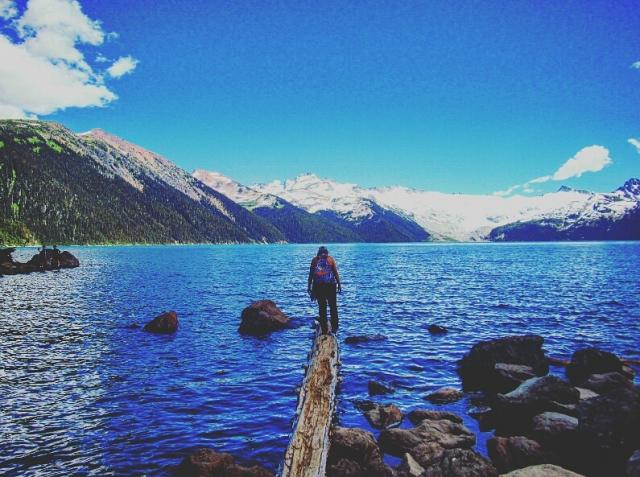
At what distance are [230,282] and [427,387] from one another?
175ft

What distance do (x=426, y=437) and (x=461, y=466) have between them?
11.9ft

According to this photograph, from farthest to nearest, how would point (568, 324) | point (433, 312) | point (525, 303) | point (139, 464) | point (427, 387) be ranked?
point (525, 303) → point (433, 312) → point (568, 324) → point (427, 387) → point (139, 464)

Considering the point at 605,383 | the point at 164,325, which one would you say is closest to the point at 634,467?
the point at 605,383

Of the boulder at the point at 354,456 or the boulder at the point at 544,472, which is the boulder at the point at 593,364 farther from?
the boulder at the point at 354,456

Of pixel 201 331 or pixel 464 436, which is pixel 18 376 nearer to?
pixel 201 331

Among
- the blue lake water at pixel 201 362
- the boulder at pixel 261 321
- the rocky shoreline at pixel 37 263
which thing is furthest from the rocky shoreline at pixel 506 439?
the rocky shoreline at pixel 37 263

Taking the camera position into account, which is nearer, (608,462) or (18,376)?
(608,462)

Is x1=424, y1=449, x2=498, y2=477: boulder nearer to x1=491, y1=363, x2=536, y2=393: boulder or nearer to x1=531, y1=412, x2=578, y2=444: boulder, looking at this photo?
x1=531, y1=412, x2=578, y2=444: boulder

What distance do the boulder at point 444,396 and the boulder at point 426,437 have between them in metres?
3.55

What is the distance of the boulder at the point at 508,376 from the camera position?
1856cm

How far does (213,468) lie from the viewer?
35.5 feet

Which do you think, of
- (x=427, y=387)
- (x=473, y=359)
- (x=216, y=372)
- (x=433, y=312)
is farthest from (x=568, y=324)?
(x=216, y=372)

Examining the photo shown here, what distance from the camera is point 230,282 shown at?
226ft

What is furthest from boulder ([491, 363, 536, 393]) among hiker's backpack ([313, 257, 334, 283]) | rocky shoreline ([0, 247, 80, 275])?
rocky shoreline ([0, 247, 80, 275])
